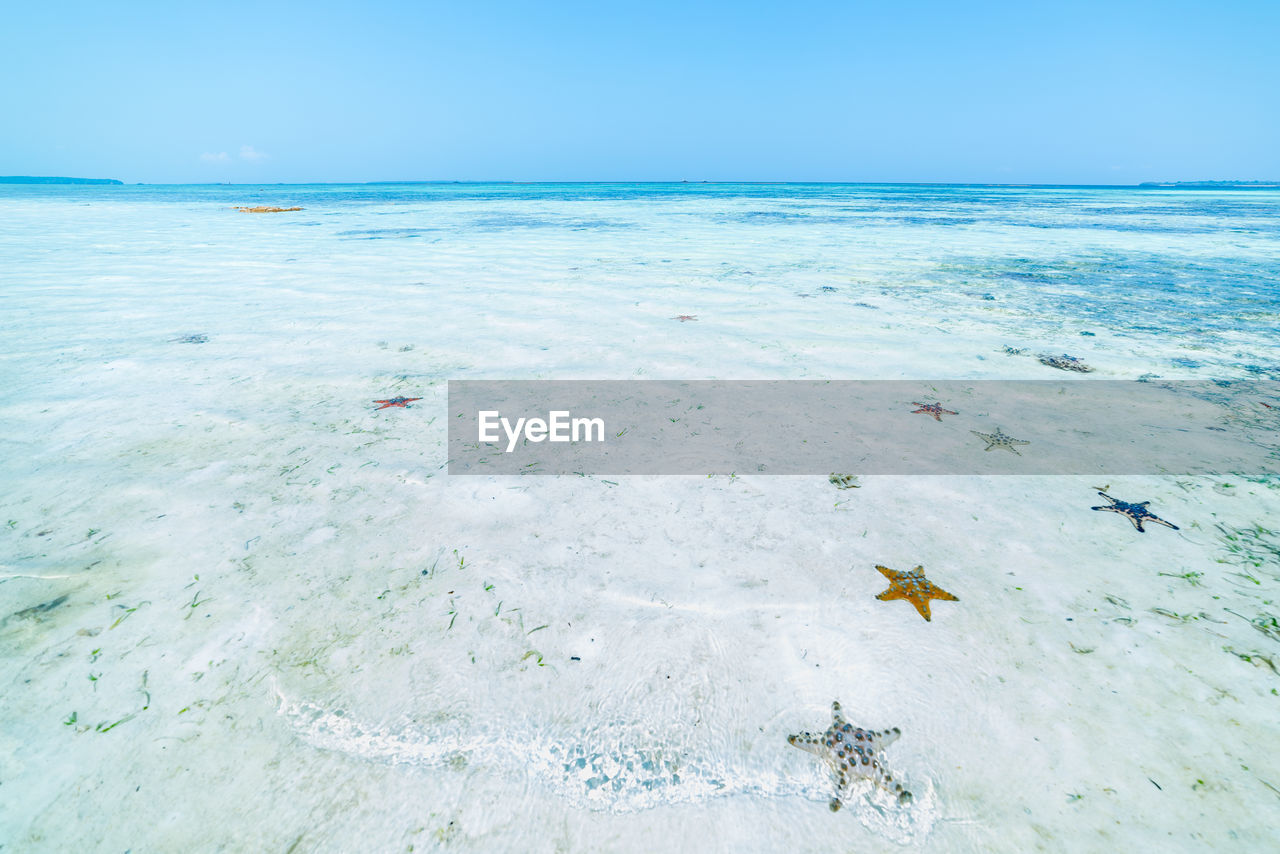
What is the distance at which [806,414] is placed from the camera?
479cm

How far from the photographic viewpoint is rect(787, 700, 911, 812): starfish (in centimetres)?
196

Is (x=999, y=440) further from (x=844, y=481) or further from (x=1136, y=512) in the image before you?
(x=844, y=481)

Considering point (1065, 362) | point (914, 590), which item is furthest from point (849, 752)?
point (1065, 362)

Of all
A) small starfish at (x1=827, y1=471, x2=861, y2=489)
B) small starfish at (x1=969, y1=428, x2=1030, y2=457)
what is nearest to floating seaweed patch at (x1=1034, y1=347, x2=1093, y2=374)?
small starfish at (x1=969, y1=428, x2=1030, y2=457)

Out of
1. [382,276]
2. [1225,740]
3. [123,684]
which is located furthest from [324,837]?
[382,276]

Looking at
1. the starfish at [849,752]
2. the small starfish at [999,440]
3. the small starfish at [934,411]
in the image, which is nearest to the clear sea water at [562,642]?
the starfish at [849,752]

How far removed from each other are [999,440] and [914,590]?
226cm

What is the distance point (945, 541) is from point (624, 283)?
27.0 ft

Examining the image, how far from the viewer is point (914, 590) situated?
2.79 metres

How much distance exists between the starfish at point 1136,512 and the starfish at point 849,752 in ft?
8.14

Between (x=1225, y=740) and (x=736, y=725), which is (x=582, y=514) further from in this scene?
(x=1225, y=740)

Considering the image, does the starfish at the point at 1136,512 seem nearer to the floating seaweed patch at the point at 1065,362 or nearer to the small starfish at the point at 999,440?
the small starfish at the point at 999,440

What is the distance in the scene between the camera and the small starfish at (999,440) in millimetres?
4211

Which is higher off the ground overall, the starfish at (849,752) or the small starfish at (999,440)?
the small starfish at (999,440)
